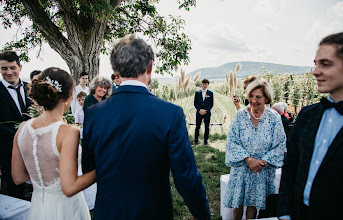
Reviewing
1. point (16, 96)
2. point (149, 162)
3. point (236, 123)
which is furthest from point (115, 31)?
point (149, 162)

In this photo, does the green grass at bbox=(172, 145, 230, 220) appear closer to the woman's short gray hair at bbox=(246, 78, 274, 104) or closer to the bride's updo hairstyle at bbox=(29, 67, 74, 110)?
the woman's short gray hair at bbox=(246, 78, 274, 104)

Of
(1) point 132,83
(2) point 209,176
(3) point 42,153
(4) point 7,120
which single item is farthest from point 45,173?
(2) point 209,176

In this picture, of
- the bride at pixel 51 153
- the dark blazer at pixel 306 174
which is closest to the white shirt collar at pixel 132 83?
the bride at pixel 51 153

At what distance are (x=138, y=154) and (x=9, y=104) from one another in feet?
9.36

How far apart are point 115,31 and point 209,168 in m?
8.30

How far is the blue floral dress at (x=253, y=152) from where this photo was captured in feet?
8.14

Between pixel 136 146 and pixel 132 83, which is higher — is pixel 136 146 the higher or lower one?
the lower one

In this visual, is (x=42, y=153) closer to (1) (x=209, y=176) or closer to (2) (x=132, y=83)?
(2) (x=132, y=83)

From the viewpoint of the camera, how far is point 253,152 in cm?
251

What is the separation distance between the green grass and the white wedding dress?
221 cm

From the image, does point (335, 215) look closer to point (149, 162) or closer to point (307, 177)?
point (307, 177)

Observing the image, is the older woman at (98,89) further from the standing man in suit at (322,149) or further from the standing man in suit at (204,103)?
the standing man in suit at (204,103)

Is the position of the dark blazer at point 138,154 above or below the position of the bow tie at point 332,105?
below

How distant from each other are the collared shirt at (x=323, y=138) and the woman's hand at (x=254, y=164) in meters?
0.94
